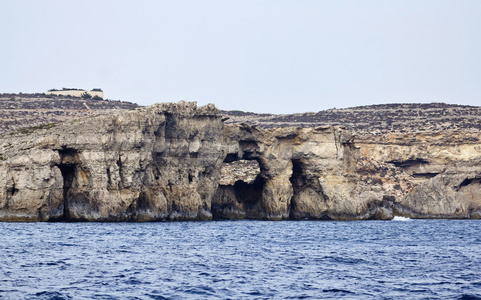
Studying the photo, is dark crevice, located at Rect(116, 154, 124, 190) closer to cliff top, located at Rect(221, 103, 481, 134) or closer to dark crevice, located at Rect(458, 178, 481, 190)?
dark crevice, located at Rect(458, 178, 481, 190)

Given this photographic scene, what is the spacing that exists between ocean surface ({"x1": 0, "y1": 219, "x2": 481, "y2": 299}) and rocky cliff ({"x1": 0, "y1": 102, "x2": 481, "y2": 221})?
5379mm

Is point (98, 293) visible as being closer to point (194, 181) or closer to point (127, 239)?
point (127, 239)

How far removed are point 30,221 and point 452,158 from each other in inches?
2358

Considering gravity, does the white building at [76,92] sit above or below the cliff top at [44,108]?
above

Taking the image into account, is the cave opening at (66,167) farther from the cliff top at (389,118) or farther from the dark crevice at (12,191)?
the cliff top at (389,118)

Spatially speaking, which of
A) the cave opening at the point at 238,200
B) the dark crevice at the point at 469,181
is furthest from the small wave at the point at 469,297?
the dark crevice at the point at 469,181

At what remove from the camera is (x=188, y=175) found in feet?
223

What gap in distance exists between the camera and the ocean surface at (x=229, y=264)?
1078 inches

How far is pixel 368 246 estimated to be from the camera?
44.2 meters

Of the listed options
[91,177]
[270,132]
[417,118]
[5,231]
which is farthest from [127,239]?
[417,118]

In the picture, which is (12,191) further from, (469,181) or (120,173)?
(469,181)

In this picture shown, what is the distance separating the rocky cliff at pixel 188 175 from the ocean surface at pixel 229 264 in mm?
5379

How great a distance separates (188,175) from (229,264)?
110ft

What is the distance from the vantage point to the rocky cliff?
57750 mm
